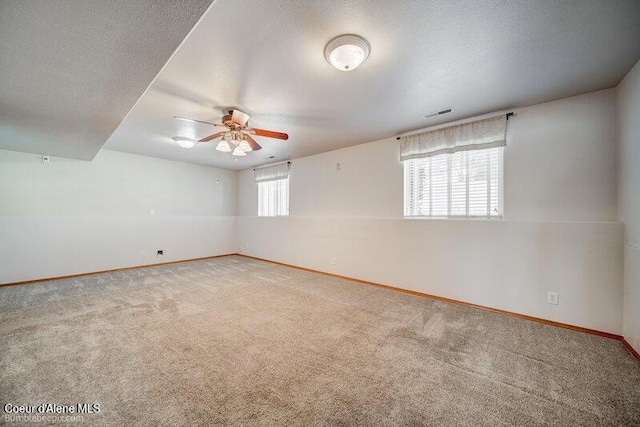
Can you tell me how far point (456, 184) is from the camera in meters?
3.13

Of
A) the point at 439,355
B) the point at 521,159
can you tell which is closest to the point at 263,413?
the point at 439,355

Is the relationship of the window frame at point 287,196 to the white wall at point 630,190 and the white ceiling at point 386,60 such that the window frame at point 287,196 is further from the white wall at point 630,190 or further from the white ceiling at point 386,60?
the white wall at point 630,190

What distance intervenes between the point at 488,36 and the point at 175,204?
6.22 metres

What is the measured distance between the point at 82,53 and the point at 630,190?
4.36 metres

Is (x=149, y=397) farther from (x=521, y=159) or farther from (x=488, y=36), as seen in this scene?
(x=521, y=159)

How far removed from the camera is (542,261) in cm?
254

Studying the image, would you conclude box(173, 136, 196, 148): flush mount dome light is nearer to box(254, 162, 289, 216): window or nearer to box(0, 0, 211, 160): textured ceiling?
box(0, 0, 211, 160): textured ceiling

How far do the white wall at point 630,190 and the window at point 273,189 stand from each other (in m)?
4.79

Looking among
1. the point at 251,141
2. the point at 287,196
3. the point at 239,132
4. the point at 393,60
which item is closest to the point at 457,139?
the point at 393,60

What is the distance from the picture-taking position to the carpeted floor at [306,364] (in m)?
1.36

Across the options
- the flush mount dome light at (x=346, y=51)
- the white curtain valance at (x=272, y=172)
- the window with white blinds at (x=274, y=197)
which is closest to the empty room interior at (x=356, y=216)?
the flush mount dome light at (x=346, y=51)

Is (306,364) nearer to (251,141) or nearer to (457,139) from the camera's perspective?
(251,141)

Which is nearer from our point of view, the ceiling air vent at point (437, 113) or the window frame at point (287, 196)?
the ceiling air vent at point (437, 113)

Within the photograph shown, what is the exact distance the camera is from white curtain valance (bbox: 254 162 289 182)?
5488 millimetres
